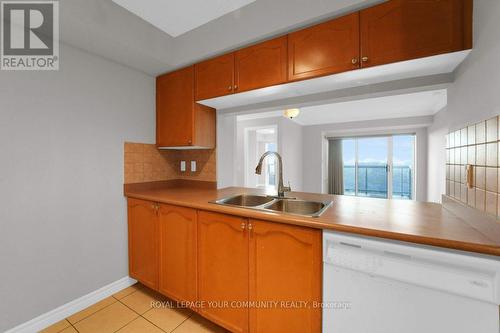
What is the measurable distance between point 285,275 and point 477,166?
1.02 metres

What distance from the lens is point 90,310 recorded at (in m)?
1.64

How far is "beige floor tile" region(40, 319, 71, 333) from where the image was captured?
144cm

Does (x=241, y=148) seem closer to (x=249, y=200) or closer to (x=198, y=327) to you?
(x=249, y=200)

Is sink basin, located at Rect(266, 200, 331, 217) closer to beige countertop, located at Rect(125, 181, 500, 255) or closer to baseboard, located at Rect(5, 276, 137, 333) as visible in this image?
beige countertop, located at Rect(125, 181, 500, 255)

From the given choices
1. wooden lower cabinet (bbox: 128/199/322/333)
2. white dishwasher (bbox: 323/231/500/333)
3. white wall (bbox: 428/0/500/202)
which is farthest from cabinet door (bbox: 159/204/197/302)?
white wall (bbox: 428/0/500/202)

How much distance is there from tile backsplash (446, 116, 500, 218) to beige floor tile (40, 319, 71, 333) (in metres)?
2.53

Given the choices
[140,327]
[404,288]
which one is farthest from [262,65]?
[140,327]

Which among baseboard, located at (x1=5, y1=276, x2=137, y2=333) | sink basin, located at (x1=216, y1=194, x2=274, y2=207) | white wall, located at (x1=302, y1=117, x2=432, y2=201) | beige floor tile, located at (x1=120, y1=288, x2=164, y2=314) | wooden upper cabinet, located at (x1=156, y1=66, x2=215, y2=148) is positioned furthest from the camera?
white wall, located at (x1=302, y1=117, x2=432, y2=201)

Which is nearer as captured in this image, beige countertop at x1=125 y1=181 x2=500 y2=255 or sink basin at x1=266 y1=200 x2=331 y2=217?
beige countertop at x1=125 y1=181 x2=500 y2=255

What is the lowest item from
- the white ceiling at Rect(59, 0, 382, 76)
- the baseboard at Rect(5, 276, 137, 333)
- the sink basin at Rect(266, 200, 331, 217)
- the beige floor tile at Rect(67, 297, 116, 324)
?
the beige floor tile at Rect(67, 297, 116, 324)

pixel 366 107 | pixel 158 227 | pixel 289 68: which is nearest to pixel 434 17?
pixel 289 68

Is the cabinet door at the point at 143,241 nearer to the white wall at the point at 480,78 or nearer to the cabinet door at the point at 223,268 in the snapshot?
the cabinet door at the point at 223,268

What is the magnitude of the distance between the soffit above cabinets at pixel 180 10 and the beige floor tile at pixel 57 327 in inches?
92.7

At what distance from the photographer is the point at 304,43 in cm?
137
